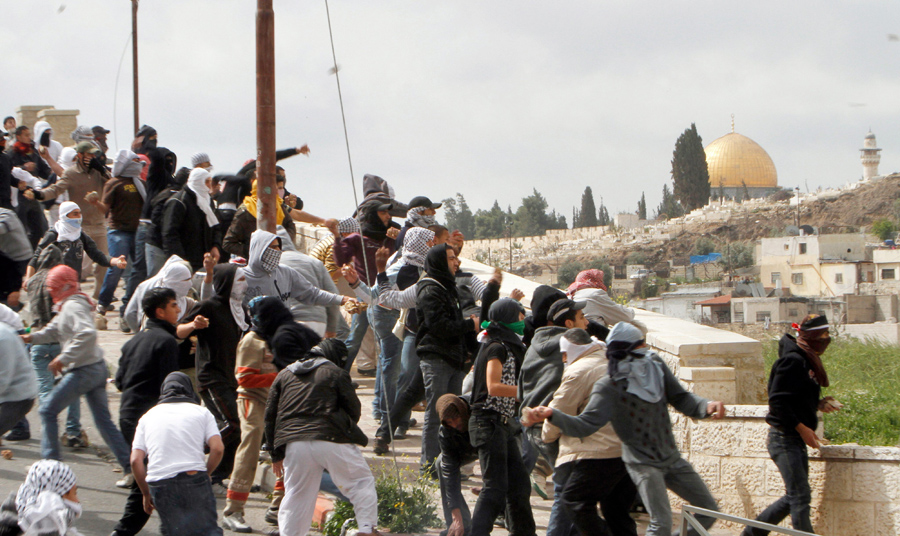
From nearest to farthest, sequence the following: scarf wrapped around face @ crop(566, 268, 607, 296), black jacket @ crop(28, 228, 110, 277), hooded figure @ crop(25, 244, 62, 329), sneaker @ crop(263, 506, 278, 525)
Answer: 1. sneaker @ crop(263, 506, 278, 525)
2. scarf wrapped around face @ crop(566, 268, 607, 296)
3. hooded figure @ crop(25, 244, 62, 329)
4. black jacket @ crop(28, 228, 110, 277)

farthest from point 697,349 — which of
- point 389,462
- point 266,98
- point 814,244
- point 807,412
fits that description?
point 814,244

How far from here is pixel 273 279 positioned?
591 centimetres

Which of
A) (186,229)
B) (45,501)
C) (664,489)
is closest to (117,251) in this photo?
(186,229)

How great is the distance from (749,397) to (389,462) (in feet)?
8.24

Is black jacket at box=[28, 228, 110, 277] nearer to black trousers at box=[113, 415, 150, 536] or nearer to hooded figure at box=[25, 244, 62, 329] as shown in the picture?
hooded figure at box=[25, 244, 62, 329]

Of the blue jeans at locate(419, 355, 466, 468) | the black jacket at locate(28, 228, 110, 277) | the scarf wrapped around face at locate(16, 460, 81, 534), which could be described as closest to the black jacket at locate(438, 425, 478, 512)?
the blue jeans at locate(419, 355, 466, 468)

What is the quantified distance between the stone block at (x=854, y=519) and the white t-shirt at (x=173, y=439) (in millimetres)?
3837

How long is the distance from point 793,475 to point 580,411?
1440 mm

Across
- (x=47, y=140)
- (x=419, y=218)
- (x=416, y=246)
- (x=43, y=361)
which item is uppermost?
(x=47, y=140)

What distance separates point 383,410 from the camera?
6523 mm

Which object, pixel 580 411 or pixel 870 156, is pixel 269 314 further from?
pixel 870 156

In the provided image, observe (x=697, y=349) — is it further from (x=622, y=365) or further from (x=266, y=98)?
(x=266, y=98)

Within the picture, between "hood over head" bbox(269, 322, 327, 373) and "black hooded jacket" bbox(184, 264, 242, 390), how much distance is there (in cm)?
73

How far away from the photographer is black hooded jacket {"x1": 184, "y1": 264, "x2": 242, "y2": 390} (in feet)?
17.4
